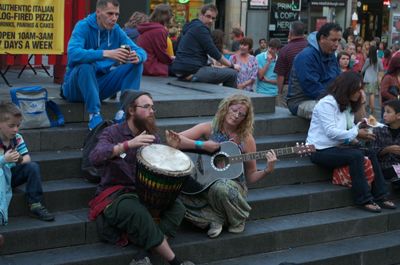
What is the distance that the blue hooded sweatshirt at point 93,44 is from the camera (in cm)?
658

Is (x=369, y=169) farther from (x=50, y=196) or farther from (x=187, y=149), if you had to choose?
(x=50, y=196)

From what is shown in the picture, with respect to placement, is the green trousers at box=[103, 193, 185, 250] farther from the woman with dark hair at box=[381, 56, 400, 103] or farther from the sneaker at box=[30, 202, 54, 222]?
the woman with dark hair at box=[381, 56, 400, 103]

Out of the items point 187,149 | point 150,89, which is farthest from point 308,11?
point 187,149

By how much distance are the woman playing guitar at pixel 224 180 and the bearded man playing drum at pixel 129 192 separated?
342 mm

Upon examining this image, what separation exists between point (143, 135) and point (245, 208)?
117 cm

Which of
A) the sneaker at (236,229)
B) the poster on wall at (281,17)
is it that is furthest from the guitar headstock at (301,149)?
the poster on wall at (281,17)

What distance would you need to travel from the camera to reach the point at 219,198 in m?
5.93

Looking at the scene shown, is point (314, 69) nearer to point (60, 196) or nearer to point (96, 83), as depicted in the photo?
point (96, 83)

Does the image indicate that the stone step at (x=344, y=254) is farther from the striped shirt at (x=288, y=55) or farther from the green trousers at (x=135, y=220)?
the striped shirt at (x=288, y=55)

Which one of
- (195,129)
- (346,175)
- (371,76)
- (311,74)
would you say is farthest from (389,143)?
(371,76)

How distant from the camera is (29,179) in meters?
5.57

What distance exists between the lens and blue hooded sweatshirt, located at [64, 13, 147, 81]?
259 inches

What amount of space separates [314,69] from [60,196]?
3409 millimetres

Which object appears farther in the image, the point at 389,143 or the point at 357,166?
the point at 389,143
